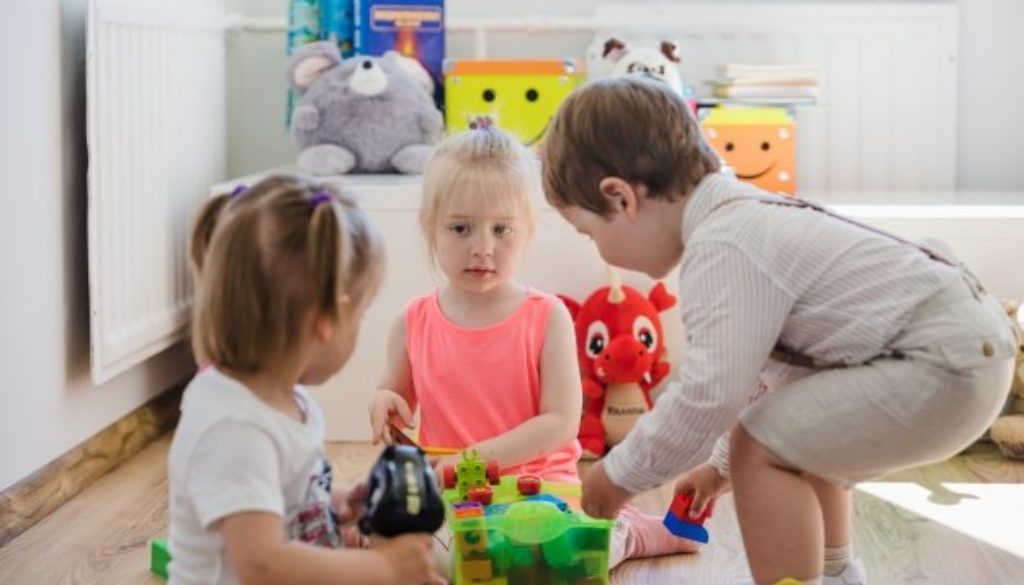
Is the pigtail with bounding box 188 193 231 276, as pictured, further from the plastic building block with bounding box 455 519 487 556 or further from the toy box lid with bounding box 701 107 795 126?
the toy box lid with bounding box 701 107 795 126

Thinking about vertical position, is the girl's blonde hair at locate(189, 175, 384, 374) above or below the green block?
above

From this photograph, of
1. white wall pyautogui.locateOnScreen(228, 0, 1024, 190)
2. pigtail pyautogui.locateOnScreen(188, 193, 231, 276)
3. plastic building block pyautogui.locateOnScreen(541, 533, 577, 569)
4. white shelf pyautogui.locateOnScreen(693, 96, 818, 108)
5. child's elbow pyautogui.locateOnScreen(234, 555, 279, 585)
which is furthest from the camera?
white wall pyautogui.locateOnScreen(228, 0, 1024, 190)

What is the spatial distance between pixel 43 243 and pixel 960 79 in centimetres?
193

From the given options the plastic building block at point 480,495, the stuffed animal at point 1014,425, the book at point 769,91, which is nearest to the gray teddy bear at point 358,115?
the book at point 769,91

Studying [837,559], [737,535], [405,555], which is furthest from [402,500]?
[737,535]

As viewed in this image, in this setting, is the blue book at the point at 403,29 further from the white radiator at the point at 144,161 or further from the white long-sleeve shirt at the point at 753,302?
the white long-sleeve shirt at the point at 753,302

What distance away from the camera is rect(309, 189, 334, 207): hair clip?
124 cm

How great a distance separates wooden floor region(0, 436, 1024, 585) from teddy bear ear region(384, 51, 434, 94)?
0.81 m

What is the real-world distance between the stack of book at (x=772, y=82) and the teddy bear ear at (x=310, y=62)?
78 cm

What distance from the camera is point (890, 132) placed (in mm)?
3125

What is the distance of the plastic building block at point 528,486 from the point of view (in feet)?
5.69

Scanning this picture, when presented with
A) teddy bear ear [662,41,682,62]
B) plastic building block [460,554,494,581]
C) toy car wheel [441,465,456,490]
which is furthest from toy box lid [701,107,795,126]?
plastic building block [460,554,494,581]

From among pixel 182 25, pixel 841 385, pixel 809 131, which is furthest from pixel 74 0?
pixel 809 131

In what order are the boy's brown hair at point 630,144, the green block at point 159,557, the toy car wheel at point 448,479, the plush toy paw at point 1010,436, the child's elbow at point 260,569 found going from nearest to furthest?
the child's elbow at point 260,569 → the boy's brown hair at point 630,144 → the toy car wheel at point 448,479 → the green block at point 159,557 → the plush toy paw at point 1010,436
